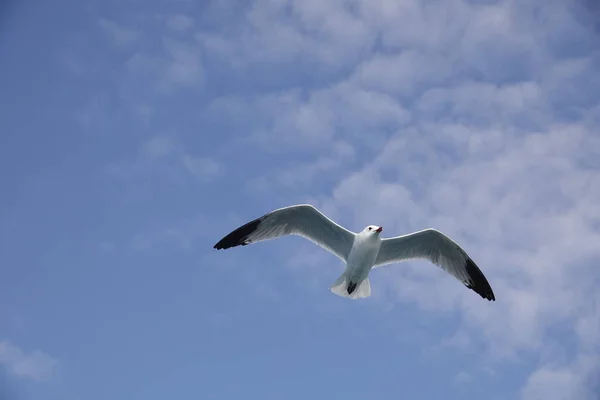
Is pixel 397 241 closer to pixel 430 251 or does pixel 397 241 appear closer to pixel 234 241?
pixel 430 251

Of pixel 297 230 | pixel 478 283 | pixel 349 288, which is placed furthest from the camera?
pixel 478 283

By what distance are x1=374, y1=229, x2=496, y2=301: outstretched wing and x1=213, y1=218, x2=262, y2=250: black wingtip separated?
10.4 ft

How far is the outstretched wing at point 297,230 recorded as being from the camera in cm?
1850

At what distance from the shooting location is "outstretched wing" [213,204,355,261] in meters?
18.5

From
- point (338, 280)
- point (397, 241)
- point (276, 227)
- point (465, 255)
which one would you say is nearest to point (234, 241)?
point (276, 227)

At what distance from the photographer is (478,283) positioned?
62.8 ft

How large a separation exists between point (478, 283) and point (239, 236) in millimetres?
6115

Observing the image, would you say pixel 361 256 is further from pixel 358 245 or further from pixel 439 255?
pixel 439 255

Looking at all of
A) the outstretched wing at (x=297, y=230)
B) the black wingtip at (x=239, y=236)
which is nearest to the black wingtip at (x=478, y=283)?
the outstretched wing at (x=297, y=230)

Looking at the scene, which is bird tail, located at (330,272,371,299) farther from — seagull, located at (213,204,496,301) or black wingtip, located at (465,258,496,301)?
black wingtip, located at (465,258,496,301)

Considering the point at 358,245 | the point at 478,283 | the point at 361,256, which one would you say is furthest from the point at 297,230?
the point at 478,283

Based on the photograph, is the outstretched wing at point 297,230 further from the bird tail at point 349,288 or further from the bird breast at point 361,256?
the bird tail at point 349,288

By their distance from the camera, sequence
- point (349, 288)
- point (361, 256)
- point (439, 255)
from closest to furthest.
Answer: point (361, 256) < point (349, 288) < point (439, 255)

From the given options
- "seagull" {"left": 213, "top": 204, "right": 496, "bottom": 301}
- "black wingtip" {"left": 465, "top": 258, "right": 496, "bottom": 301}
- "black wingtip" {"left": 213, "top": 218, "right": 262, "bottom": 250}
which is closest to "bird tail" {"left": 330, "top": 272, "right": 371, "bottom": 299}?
"seagull" {"left": 213, "top": 204, "right": 496, "bottom": 301}
